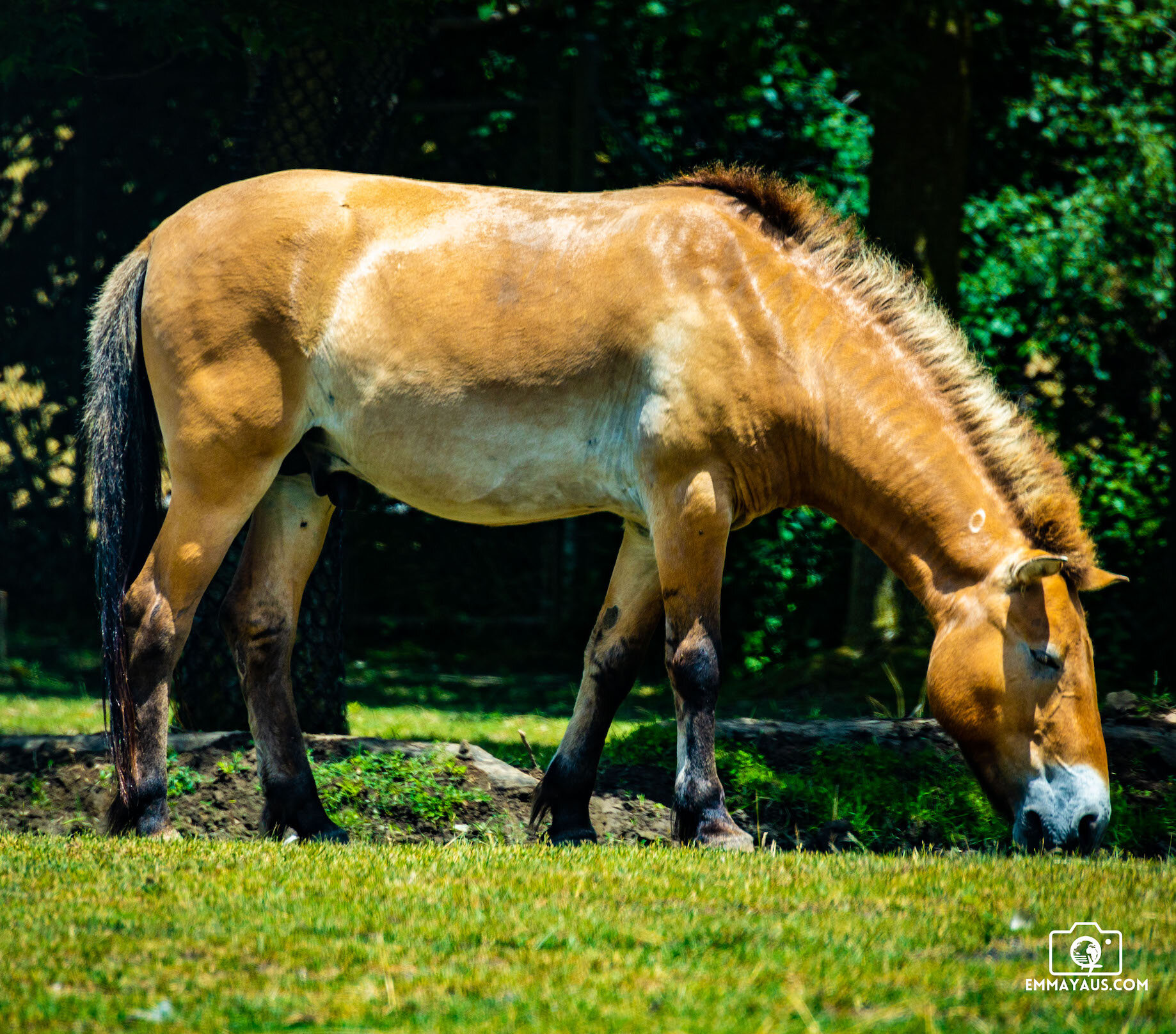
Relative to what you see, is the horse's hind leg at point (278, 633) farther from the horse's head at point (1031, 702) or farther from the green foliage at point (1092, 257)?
the green foliage at point (1092, 257)

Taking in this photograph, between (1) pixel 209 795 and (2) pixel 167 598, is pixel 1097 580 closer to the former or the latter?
(2) pixel 167 598

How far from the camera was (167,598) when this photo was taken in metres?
4.58

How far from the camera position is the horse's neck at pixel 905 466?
4.31 meters

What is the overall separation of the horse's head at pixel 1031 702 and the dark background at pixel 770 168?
386cm

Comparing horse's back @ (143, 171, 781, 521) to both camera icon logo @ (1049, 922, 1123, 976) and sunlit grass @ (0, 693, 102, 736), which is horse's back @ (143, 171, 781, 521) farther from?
sunlit grass @ (0, 693, 102, 736)

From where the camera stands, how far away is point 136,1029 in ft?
7.36

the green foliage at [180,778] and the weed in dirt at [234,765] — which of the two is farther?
the weed in dirt at [234,765]

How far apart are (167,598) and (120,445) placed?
64 centimetres

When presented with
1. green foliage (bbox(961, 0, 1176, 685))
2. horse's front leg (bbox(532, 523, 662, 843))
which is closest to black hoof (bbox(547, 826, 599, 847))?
horse's front leg (bbox(532, 523, 662, 843))

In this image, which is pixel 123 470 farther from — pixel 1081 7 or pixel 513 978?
pixel 1081 7

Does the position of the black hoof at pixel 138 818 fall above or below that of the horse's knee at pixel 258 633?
below

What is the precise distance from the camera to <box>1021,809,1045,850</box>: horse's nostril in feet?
13.3

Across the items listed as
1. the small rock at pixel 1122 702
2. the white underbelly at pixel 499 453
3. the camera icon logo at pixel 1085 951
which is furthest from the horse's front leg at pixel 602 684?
the small rock at pixel 1122 702

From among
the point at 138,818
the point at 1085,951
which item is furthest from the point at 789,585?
the point at 1085,951
